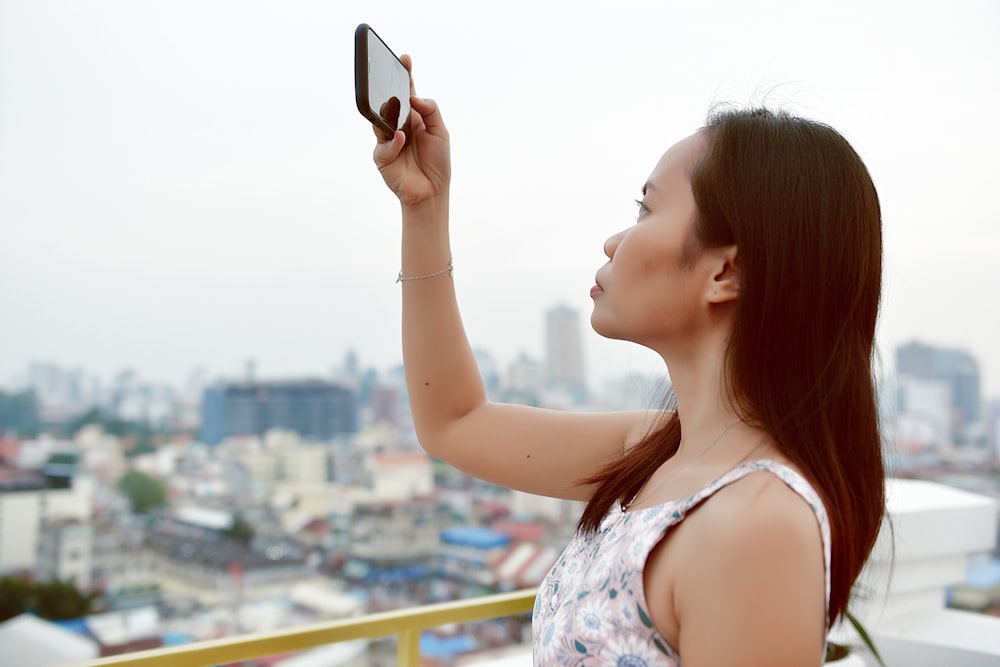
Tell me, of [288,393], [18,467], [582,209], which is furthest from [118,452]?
[582,209]

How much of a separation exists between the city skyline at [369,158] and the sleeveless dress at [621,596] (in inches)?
10.0

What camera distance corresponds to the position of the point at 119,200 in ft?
40.0

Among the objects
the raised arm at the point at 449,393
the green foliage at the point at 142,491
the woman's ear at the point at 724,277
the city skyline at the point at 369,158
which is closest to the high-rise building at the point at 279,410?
the city skyline at the point at 369,158

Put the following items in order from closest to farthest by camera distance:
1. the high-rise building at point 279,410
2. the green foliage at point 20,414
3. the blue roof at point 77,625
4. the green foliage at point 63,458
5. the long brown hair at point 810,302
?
the long brown hair at point 810,302 → the green foliage at point 20,414 → the blue roof at point 77,625 → the green foliage at point 63,458 → the high-rise building at point 279,410

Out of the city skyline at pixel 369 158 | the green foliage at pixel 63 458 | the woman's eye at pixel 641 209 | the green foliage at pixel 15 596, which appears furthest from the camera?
the green foliage at pixel 63 458

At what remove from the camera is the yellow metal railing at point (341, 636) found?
910 millimetres

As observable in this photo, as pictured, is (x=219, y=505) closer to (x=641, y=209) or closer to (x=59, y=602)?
(x=59, y=602)

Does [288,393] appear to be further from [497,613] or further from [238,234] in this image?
[497,613]

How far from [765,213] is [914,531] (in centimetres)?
163

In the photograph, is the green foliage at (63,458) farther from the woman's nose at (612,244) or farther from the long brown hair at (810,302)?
the long brown hair at (810,302)

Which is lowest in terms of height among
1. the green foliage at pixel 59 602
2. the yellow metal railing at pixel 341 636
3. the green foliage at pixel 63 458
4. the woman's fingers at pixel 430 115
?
the green foliage at pixel 59 602

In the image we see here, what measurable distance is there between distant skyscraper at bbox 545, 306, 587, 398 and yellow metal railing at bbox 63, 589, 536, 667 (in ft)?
18.0

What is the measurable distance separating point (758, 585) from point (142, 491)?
1209 centimetres

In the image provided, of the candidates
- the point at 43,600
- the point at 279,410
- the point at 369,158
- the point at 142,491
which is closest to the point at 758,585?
the point at 369,158
